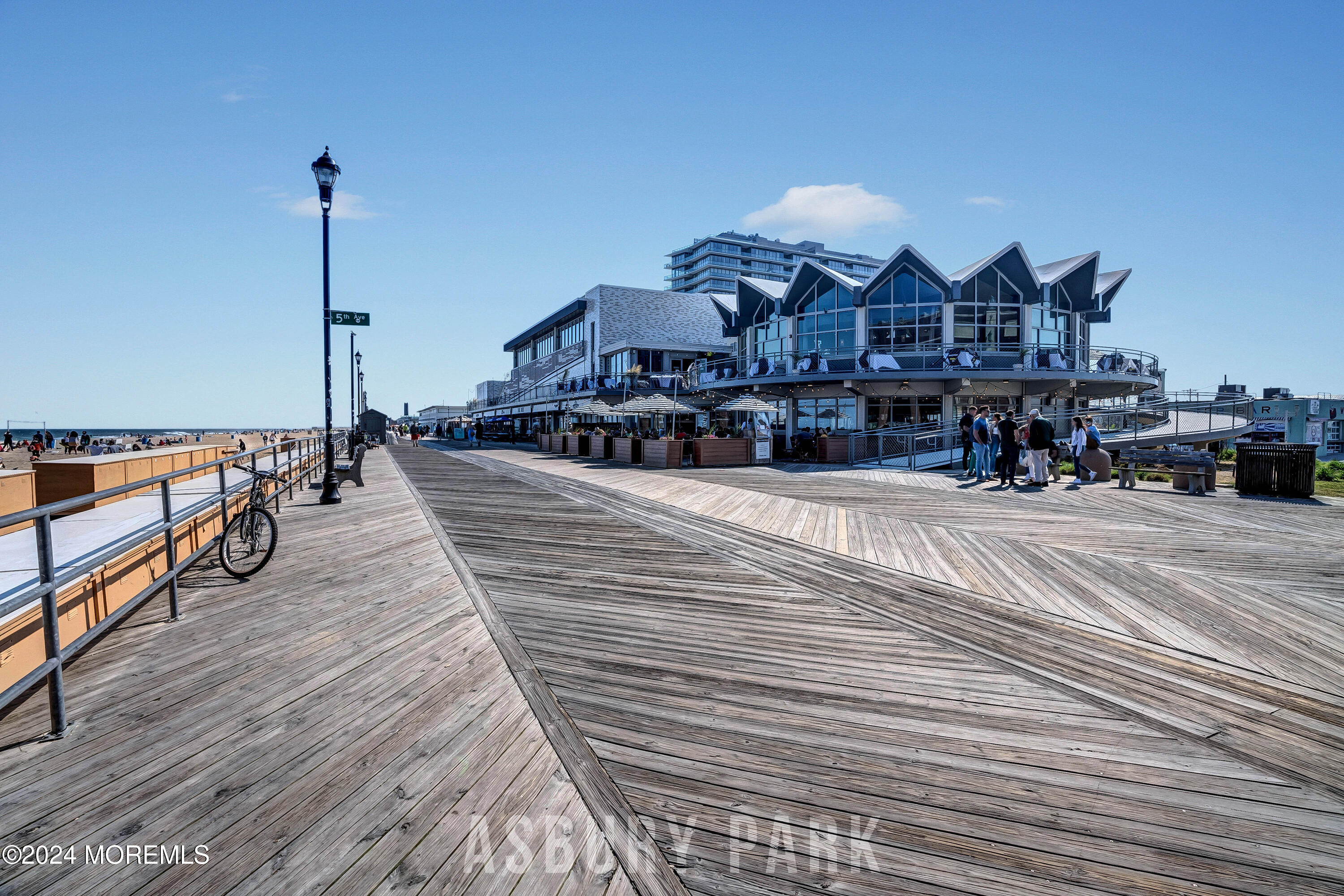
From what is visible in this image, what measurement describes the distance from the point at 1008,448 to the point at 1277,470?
4715mm

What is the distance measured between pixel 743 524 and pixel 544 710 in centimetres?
654

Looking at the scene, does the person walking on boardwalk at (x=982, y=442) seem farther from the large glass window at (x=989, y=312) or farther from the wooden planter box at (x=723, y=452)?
the large glass window at (x=989, y=312)

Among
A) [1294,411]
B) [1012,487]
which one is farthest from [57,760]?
[1294,411]

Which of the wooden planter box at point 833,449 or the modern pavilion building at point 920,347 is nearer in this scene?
the wooden planter box at point 833,449

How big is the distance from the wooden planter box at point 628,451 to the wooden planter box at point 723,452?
2.47m

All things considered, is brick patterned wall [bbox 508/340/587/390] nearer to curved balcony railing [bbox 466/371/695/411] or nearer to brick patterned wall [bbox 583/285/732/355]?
curved balcony railing [bbox 466/371/695/411]

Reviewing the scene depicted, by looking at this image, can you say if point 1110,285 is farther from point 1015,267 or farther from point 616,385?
point 616,385

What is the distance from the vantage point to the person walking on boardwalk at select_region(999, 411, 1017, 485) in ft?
49.0

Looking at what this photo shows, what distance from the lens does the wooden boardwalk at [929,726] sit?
7.72 ft

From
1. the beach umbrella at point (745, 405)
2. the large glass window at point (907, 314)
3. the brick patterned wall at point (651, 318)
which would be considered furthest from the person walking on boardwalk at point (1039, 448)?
the brick patterned wall at point (651, 318)

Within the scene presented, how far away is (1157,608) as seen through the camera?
5.53 metres

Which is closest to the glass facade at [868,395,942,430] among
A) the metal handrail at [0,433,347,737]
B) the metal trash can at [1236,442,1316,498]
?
the metal trash can at [1236,442,1316,498]

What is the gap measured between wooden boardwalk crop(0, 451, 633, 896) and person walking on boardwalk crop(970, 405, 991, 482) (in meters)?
14.7

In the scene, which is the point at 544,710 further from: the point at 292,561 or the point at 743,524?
the point at 743,524
